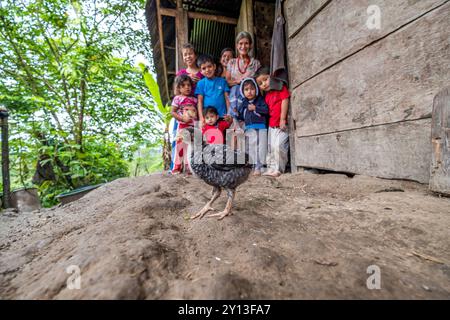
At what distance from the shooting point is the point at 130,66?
6.80 meters

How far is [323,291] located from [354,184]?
156 cm

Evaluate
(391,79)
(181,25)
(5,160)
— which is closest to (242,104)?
(391,79)

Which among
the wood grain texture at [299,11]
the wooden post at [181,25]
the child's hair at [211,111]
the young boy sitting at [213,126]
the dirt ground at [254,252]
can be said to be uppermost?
the wooden post at [181,25]

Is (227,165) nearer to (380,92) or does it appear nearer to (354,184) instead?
(354,184)

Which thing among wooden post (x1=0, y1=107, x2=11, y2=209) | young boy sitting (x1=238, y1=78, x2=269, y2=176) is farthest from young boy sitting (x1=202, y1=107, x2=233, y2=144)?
wooden post (x1=0, y1=107, x2=11, y2=209)

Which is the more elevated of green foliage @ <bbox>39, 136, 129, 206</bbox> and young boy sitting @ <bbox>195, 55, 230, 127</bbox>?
young boy sitting @ <bbox>195, 55, 230, 127</bbox>

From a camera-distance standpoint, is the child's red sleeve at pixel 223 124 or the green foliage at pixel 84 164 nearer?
the child's red sleeve at pixel 223 124

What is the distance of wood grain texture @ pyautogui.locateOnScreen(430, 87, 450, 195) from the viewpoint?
135 centimetres

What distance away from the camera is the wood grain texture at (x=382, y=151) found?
62.7 inches

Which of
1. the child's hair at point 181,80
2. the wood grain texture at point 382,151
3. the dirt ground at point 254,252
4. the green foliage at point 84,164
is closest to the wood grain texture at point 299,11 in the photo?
the wood grain texture at point 382,151

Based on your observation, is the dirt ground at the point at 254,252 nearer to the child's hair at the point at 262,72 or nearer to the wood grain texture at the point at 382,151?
the wood grain texture at the point at 382,151

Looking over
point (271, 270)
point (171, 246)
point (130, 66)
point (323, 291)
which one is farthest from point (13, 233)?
point (130, 66)

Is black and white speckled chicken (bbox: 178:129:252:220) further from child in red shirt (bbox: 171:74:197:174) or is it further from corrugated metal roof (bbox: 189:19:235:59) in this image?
corrugated metal roof (bbox: 189:19:235:59)
